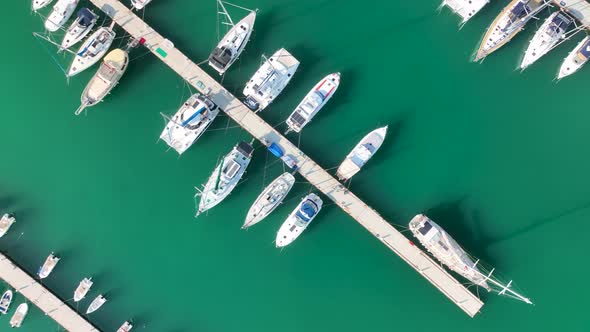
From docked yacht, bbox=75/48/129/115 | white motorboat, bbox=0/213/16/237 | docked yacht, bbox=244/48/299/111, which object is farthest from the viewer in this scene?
white motorboat, bbox=0/213/16/237

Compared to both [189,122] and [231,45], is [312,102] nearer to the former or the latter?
[231,45]

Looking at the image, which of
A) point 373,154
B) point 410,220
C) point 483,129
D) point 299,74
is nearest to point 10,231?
point 299,74

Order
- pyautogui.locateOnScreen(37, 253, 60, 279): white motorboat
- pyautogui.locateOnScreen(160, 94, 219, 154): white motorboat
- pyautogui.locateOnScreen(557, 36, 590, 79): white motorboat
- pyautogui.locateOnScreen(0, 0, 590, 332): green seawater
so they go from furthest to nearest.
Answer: pyautogui.locateOnScreen(37, 253, 60, 279): white motorboat < pyautogui.locateOnScreen(0, 0, 590, 332): green seawater < pyautogui.locateOnScreen(557, 36, 590, 79): white motorboat < pyautogui.locateOnScreen(160, 94, 219, 154): white motorboat

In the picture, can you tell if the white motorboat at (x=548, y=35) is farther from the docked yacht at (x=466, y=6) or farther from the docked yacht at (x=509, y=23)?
the docked yacht at (x=466, y=6)

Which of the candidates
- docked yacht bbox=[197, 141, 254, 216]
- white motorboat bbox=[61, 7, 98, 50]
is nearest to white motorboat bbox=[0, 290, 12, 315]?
docked yacht bbox=[197, 141, 254, 216]

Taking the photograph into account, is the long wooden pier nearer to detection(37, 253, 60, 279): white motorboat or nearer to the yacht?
the yacht

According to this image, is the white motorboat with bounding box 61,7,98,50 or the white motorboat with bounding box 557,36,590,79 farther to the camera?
the white motorboat with bounding box 61,7,98,50

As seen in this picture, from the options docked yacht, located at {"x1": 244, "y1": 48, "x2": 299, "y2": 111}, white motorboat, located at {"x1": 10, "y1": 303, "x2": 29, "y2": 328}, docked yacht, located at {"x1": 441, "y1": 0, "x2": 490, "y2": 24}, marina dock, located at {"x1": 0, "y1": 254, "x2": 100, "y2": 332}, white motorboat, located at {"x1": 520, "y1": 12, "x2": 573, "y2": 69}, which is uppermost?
white motorboat, located at {"x1": 520, "y1": 12, "x2": 573, "y2": 69}
